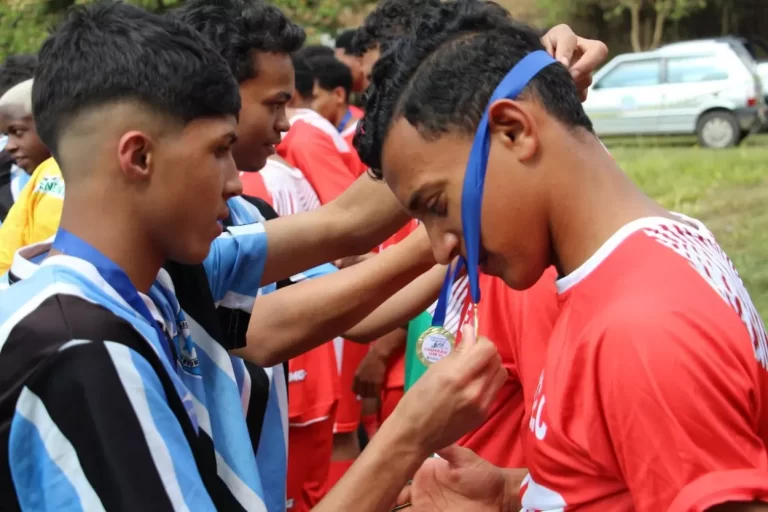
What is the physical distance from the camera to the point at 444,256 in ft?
6.41

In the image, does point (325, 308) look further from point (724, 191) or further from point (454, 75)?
point (724, 191)

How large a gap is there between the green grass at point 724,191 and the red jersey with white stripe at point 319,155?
3.35 meters

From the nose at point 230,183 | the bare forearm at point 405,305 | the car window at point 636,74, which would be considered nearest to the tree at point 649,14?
the car window at point 636,74

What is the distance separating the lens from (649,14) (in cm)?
2744

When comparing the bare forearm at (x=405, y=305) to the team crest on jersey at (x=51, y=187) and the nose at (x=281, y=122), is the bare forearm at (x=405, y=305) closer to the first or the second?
the nose at (x=281, y=122)

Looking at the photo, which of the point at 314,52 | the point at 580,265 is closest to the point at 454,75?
the point at 580,265

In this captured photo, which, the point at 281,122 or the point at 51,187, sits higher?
the point at 281,122

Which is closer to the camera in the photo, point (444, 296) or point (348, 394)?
point (444, 296)

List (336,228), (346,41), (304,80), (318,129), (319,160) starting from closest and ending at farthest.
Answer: (336,228) < (319,160) < (318,129) < (304,80) < (346,41)

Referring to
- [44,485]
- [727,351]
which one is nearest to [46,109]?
[44,485]

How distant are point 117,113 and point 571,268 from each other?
885 millimetres

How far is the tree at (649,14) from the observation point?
25375 mm

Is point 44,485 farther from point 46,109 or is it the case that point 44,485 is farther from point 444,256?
point 444,256

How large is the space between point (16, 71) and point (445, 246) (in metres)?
4.47
